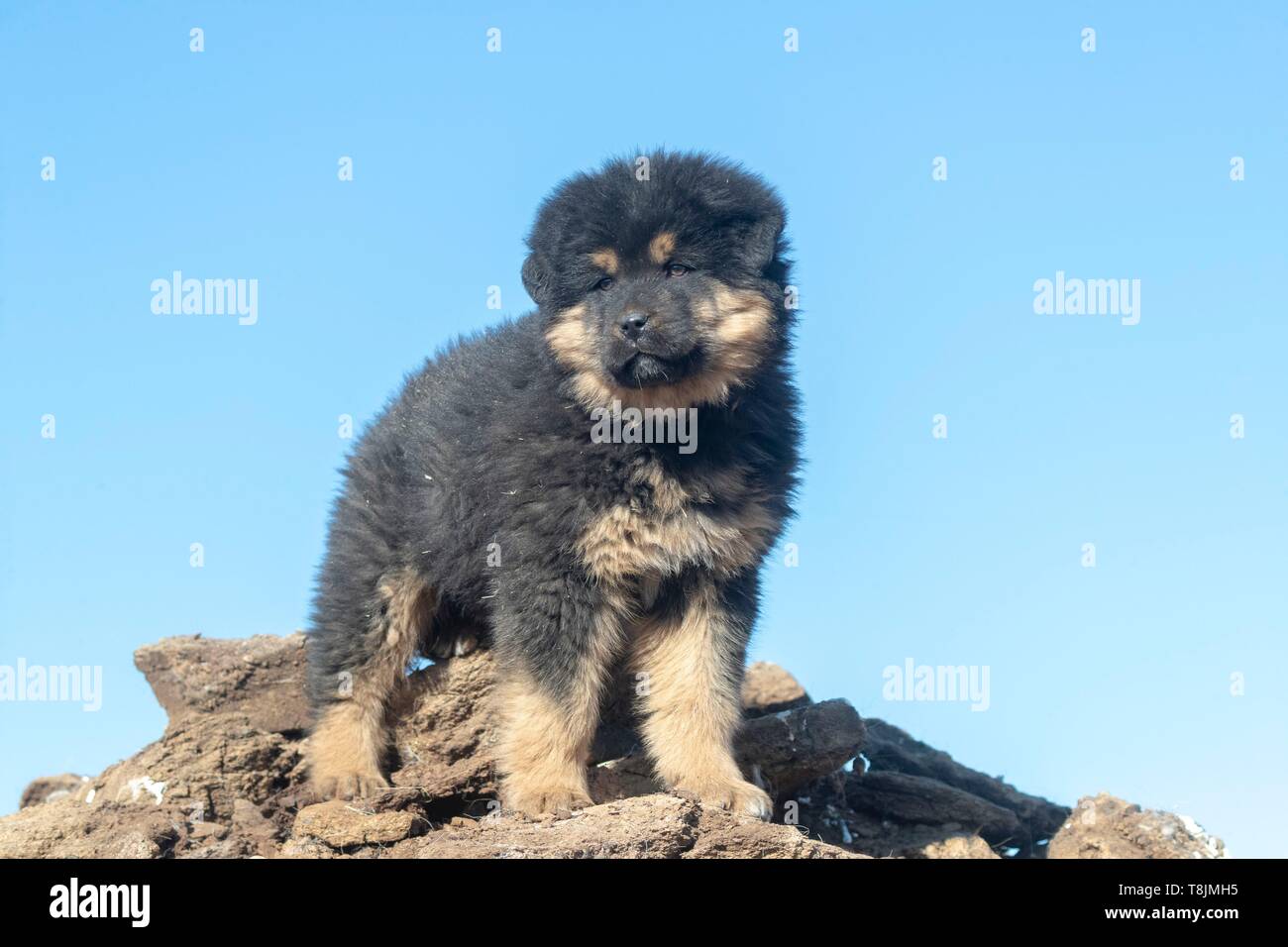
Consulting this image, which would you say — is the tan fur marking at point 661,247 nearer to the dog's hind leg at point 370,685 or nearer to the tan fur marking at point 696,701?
the tan fur marking at point 696,701

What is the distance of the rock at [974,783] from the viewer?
9.84 metres

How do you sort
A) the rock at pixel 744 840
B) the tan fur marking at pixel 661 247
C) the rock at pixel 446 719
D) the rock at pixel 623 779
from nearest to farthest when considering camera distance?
the rock at pixel 744 840 → the tan fur marking at pixel 661 247 → the rock at pixel 623 779 → the rock at pixel 446 719

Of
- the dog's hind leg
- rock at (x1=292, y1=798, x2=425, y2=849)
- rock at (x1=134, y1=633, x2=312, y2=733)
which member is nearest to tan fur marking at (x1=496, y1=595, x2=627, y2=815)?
rock at (x1=292, y1=798, x2=425, y2=849)

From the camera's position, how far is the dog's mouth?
718 cm

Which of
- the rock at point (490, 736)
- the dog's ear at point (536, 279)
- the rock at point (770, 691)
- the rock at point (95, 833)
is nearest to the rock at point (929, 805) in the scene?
the rock at point (490, 736)

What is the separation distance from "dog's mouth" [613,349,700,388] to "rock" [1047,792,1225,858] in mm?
4192

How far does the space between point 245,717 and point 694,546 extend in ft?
11.9

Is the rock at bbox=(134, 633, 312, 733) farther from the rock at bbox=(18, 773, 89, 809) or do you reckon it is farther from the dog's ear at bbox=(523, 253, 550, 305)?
the dog's ear at bbox=(523, 253, 550, 305)

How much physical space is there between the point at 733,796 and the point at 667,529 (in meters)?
1.52

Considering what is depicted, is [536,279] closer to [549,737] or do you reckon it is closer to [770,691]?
[549,737]
